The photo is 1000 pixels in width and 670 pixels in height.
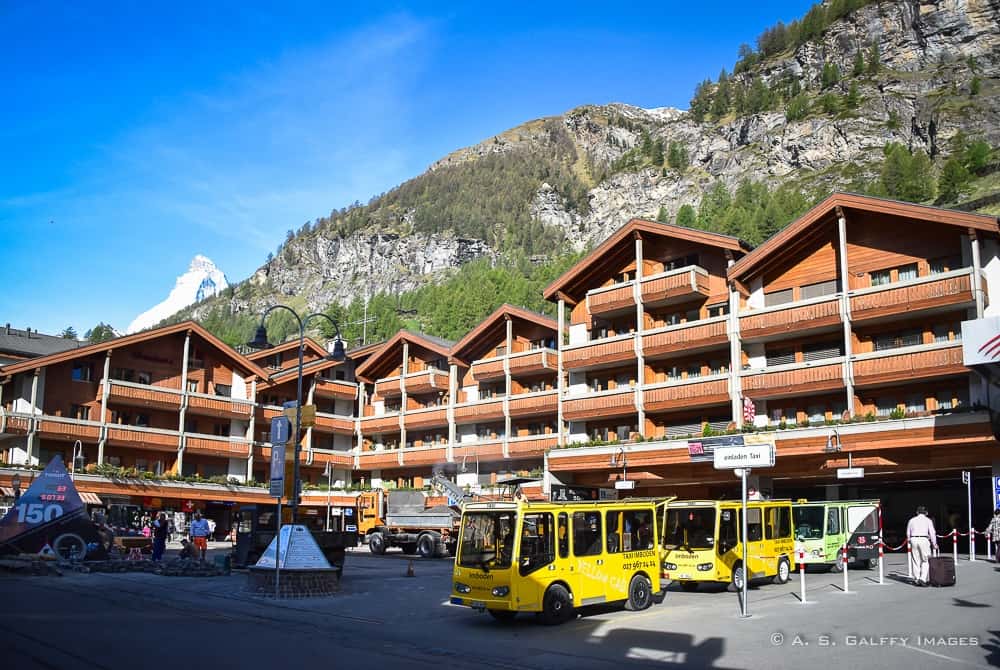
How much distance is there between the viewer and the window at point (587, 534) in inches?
707

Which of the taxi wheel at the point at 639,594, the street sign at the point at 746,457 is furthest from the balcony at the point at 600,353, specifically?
the street sign at the point at 746,457

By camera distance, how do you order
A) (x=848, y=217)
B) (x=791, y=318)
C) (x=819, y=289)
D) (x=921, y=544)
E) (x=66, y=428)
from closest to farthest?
1. (x=921, y=544)
2. (x=791, y=318)
3. (x=848, y=217)
4. (x=819, y=289)
5. (x=66, y=428)

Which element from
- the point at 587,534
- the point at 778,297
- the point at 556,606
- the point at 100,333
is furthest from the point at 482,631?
the point at 100,333

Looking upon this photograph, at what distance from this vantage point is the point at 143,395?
55344 mm

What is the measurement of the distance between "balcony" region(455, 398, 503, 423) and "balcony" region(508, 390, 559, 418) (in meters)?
1.46

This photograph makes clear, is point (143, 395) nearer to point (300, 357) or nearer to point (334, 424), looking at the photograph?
point (334, 424)

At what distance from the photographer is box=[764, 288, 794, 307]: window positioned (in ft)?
140

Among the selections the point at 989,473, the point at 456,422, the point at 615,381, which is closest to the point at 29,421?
the point at 456,422

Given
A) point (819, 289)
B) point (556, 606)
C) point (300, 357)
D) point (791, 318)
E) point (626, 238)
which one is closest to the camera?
point (556, 606)

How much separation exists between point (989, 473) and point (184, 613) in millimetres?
32284

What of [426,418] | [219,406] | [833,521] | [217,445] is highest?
[219,406]

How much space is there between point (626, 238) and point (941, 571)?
2988 cm

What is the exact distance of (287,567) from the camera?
22656mm

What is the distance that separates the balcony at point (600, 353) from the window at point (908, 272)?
536 inches
